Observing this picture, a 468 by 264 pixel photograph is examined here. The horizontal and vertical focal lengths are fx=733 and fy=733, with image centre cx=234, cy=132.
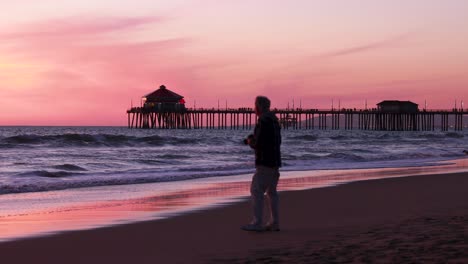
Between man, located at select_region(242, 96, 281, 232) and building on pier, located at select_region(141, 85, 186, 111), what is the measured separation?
112 meters

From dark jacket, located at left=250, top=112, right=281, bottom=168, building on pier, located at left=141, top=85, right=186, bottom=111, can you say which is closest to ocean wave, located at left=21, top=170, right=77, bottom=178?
dark jacket, located at left=250, top=112, right=281, bottom=168

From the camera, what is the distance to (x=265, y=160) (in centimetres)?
830

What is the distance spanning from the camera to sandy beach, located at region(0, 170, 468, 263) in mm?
6312

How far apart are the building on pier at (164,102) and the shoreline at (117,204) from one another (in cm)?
10312

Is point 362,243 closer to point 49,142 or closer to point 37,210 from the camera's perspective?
point 37,210

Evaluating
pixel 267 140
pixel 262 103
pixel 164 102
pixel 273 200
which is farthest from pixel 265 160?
pixel 164 102

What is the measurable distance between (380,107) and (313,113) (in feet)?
35.8

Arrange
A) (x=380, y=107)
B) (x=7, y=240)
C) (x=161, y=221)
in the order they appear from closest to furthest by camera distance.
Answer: (x=7, y=240), (x=161, y=221), (x=380, y=107)

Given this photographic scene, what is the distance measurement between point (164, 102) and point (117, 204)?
10915cm

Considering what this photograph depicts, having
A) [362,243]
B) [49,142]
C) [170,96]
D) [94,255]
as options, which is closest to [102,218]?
[94,255]

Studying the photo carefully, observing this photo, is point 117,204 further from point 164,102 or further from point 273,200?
point 164,102

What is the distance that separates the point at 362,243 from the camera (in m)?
6.82

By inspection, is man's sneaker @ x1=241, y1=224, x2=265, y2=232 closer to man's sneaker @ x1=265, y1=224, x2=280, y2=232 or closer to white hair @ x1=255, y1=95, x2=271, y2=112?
man's sneaker @ x1=265, y1=224, x2=280, y2=232

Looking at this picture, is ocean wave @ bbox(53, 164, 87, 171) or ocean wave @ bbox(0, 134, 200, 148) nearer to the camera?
ocean wave @ bbox(53, 164, 87, 171)
